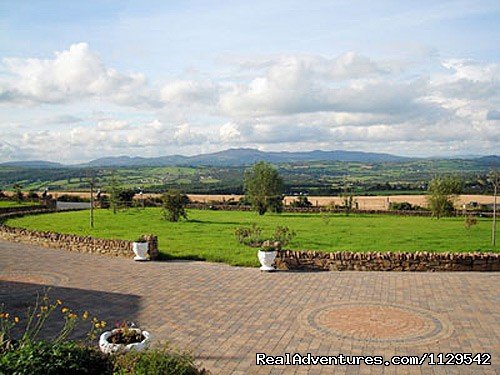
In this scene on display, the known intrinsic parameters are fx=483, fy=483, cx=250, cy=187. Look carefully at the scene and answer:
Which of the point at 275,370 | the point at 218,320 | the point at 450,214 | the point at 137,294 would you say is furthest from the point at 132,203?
the point at 275,370

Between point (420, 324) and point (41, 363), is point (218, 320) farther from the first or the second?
point (41, 363)

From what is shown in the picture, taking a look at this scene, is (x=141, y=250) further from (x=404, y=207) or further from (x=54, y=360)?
(x=404, y=207)

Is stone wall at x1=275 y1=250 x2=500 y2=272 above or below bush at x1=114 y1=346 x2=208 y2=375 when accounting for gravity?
below

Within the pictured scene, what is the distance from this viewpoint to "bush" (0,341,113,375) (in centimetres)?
581

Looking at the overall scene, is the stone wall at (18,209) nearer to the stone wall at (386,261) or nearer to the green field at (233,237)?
the green field at (233,237)

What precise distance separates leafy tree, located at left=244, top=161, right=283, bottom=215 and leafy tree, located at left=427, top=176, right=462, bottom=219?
1323cm

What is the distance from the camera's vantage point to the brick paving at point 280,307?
8.81 metres

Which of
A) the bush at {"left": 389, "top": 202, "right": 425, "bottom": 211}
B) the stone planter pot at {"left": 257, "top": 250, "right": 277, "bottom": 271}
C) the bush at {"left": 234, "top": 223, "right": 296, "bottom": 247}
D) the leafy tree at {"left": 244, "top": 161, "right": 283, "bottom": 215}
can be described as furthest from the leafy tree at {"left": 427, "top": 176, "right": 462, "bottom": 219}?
the stone planter pot at {"left": 257, "top": 250, "right": 277, "bottom": 271}

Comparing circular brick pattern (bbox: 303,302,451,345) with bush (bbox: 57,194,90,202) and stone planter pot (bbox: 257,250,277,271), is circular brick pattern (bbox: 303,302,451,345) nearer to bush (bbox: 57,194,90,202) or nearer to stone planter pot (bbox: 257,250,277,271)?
stone planter pot (bbox: 257,250,277,271)

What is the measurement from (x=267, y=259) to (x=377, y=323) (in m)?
6.29

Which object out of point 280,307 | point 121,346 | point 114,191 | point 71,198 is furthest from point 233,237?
point 71,198

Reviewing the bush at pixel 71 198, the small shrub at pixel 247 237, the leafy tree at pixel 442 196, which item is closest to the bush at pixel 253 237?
the small shrub at pixel 247 237

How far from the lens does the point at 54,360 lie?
6.09 metres

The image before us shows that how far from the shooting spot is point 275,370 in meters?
7.87
